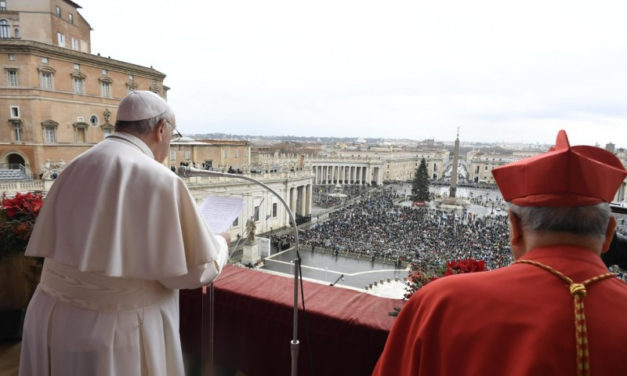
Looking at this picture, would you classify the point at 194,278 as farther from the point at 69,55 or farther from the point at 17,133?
the point at 69,55

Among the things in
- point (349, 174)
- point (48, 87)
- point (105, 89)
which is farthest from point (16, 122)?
point (349, 174)

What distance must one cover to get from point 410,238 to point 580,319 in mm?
18631

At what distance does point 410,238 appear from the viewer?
18.9m

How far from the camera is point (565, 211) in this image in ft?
3.21

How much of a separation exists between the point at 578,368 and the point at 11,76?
19022 mm

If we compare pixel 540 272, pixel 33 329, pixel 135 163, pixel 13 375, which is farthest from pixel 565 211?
pixel 13 375

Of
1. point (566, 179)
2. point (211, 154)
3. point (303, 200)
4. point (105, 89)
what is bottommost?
point (303, 200)

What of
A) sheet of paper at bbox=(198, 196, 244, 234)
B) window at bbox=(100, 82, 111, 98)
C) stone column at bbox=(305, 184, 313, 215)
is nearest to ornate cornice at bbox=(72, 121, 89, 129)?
window at bbox=(100, 82, 111, 98)

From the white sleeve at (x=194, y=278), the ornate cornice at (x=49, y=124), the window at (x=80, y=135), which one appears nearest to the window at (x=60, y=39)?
the ornate cornice at (x=49, y=124)

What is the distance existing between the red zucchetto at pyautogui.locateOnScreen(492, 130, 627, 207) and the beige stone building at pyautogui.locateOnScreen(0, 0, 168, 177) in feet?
57.6

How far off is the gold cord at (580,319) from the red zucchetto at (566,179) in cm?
18

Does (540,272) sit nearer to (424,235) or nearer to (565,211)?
(565,211)

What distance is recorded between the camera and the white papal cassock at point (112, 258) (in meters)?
1.35

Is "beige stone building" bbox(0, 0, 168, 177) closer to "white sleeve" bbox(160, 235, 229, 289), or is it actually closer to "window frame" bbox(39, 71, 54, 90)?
"window frame" bbox(39, 71, 54, 90)
